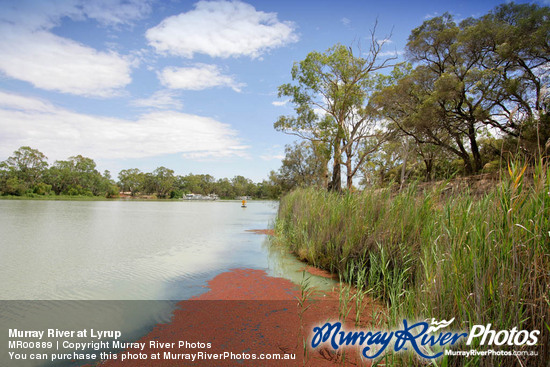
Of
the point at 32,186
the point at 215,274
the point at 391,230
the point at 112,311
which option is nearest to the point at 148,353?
the point at 112,311

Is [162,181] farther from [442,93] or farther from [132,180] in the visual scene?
[442,93]

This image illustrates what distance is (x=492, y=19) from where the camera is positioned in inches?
640

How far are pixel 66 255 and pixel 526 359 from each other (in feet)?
29.4

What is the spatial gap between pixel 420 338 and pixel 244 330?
6.23 ft

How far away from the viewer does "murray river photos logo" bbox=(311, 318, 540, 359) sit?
5.99 ft

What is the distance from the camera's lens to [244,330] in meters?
3.21

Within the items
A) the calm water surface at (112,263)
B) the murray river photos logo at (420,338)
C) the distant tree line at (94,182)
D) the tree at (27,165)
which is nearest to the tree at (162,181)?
the distant tree line at (94,182)

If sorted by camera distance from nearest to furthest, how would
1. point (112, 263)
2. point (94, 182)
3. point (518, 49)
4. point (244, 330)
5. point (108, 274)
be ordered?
point (244, 330), point (108, 274), point (112, 263), point (518, 49), point (94, 182)

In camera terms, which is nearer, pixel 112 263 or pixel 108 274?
pixel 108 274

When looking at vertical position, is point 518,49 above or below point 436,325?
above

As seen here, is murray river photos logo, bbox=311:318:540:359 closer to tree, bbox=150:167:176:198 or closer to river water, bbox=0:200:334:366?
river water, bbox=0:200:334:366

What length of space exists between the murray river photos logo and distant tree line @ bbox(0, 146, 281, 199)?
32.2 metres

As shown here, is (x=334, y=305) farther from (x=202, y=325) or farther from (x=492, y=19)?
(x=492, y=19)

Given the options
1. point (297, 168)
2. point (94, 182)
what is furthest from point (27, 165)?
point (297, 168)
